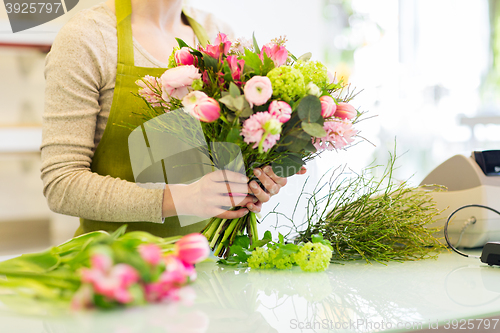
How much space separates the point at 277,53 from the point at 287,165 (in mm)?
203

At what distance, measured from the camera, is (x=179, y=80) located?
2.23 feet

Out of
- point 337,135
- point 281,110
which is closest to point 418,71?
point 337,135

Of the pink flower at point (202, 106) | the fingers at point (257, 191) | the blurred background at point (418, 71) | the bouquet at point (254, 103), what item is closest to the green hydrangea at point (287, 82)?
the bouquet at point (254, 103)

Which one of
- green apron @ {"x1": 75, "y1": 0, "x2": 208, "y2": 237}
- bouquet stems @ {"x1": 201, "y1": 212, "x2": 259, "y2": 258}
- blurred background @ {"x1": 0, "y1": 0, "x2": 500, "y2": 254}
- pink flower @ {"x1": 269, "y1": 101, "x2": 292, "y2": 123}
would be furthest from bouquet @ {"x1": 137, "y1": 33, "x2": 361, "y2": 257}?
blurred background @ {"x1": 0, "y1": 0, "x2": 500, "y2": 254}

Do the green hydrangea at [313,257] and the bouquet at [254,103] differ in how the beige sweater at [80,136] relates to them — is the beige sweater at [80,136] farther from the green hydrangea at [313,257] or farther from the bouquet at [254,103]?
the green hydrangea at [313,257]

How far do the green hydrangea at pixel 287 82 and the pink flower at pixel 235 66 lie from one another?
6cm

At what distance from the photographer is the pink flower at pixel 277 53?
2.29 feet

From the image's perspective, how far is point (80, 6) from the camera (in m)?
1.95

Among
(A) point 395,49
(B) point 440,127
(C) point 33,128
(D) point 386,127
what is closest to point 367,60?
(A) point 395,49

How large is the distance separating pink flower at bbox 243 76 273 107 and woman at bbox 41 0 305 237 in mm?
183

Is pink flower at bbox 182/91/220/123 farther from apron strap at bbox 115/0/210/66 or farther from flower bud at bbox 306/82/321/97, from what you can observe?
apron strap at bbox 115/0/210/66

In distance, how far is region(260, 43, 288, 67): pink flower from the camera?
0.70 meters

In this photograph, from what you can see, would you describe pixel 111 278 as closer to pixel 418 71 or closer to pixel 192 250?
pixel 192 250

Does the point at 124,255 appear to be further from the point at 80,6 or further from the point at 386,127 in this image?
the point at 386,127
